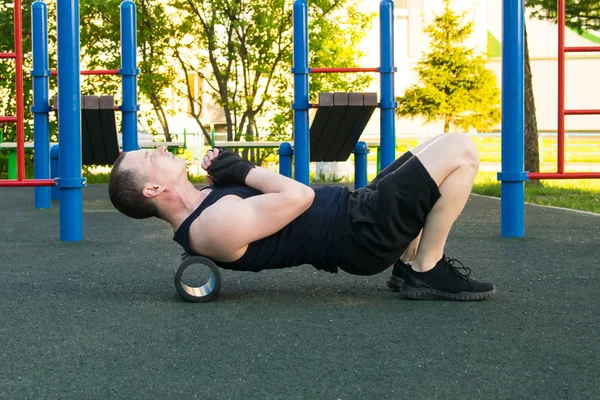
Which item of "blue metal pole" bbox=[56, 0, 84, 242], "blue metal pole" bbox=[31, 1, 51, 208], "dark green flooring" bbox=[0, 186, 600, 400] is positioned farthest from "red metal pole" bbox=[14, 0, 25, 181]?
"blue metal pole" bbox=[31, 1, 51, 208]

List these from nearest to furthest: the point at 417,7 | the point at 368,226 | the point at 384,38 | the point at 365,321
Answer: the point at 365,321
the point at 368,226
the point at 384,38
the point at 417,7

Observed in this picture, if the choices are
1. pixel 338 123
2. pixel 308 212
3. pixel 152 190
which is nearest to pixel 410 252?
pixel 308 212

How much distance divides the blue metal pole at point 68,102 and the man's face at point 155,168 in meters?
1.78

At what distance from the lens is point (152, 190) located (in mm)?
2672

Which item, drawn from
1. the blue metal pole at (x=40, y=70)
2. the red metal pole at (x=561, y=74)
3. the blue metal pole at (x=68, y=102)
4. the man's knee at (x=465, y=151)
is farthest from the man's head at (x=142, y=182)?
the blue metal pole at (x=40, y=70)

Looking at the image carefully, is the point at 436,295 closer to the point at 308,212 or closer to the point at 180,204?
the point at 308,212

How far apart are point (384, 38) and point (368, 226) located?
12.6 ft

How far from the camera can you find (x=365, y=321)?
244 centimetres

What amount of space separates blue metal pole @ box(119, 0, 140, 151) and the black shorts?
3.60 m

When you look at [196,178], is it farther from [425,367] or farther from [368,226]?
[425,367]

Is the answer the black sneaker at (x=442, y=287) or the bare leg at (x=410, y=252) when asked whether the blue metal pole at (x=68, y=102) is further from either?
the black sneaker at (x=442, y=287)

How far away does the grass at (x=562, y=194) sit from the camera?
23.1 ft

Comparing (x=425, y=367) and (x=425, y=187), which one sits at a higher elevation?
(x=425, y=187)

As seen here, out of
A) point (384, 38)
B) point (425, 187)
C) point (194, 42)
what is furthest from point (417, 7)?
point (425, 187)
